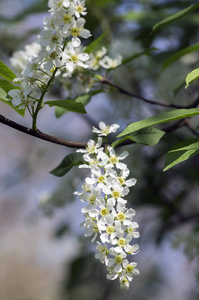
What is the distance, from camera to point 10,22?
1655mm

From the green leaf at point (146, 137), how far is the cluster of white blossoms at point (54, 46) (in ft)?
0.58

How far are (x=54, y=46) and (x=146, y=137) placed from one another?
0.84ft

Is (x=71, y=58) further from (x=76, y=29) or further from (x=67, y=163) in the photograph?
(x=67, y=163)

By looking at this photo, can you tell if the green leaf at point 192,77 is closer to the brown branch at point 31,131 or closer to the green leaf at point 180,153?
the green leaf at point 180,153

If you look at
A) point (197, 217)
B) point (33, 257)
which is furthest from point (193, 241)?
point (33, 257)

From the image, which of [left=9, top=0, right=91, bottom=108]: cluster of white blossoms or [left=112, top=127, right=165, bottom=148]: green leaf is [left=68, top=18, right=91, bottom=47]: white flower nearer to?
[left=9, top=0, right=91, bottom=108]: cluster of white blossoms

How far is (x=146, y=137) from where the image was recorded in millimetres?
792

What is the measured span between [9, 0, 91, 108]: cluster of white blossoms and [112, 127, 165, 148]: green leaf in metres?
0.18

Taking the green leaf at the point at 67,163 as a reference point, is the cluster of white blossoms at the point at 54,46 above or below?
above

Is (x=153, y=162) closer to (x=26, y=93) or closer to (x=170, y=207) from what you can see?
(x=170, y=207)

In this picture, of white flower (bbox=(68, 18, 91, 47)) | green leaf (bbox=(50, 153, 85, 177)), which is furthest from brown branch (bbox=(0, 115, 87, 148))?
white flower (bbox=(68, 18, 91, 47))

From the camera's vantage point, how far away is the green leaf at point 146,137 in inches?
30.5

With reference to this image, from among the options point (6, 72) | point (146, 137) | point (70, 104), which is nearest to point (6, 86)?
point (6, 72)

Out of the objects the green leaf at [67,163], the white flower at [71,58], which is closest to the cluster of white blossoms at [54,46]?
the white flower at [71,58]
